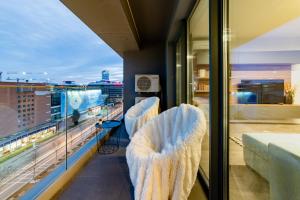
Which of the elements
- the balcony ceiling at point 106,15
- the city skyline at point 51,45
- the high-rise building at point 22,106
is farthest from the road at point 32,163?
the balcony ceiling at point 106,15

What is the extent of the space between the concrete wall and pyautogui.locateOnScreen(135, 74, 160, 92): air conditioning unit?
34cm

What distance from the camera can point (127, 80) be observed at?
6.00 m

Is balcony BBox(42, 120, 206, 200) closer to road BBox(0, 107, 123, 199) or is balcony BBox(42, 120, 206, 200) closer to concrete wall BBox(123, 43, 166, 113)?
road BBox(0, 107, 123, 199)

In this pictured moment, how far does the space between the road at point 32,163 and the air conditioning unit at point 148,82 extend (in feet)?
7.55

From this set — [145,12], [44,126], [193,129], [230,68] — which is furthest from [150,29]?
[193,129]

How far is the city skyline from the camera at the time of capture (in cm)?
432

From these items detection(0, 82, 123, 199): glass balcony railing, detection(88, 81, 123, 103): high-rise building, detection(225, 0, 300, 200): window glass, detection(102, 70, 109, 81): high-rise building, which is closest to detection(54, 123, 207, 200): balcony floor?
detection(0, 82, 123, 199): glass balcony railing

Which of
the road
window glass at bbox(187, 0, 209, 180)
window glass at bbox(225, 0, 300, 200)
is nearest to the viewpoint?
window glass at bbox(225, 0, 300, 200)

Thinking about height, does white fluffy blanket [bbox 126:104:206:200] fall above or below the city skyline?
below

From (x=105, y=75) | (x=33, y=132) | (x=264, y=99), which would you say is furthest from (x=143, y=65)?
(x=264, y=99)

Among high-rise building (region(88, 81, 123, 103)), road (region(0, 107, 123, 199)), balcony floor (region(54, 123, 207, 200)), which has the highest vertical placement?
high-rise building (region(88, 81, 123, 103))

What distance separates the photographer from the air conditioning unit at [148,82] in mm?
5480

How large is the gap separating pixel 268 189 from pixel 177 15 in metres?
2.53

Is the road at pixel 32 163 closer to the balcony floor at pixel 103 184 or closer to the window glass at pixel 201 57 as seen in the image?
the balcony floor at pixel 103 184
